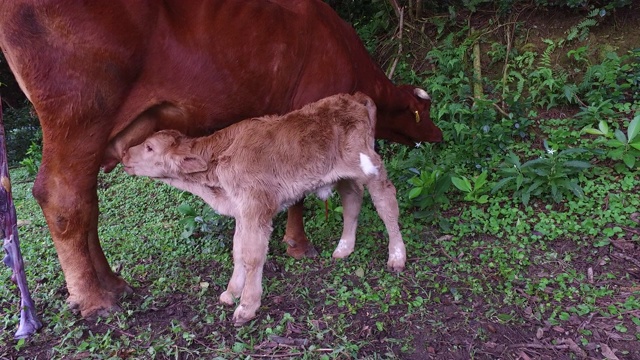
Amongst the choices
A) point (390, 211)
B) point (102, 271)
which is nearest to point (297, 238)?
point (390, 211)

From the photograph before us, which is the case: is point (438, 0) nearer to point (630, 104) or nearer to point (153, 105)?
point (630, 104)

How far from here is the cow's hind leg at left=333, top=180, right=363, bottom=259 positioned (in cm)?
433

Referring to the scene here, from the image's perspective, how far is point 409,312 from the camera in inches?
138

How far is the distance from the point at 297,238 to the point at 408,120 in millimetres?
1840

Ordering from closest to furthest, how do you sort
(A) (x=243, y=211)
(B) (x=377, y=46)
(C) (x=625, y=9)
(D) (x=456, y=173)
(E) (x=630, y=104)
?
1. (A) (x=243, y=211)
2. (D) (x=456, y=173)
3. (E) (x=630, y=104)
4. (C) (x=625, y=9)
5. (B) (x=377, y=46)

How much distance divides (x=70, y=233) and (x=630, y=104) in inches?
231

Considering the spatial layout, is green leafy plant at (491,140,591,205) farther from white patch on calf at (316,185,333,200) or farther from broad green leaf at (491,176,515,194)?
white patch on calf at (316,185,333,200)

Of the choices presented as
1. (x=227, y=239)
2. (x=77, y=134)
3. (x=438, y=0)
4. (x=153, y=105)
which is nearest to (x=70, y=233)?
(x=77, y=134)

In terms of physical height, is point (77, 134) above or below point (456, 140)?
above

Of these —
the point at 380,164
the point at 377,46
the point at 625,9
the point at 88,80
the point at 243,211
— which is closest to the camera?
the point at 88,80

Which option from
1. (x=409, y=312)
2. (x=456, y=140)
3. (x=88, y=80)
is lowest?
(x=456, y=140)

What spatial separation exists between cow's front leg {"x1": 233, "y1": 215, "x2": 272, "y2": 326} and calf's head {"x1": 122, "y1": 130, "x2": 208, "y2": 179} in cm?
51

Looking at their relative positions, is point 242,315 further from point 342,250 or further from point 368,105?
point 368,105

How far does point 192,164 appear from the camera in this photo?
3.46 m
